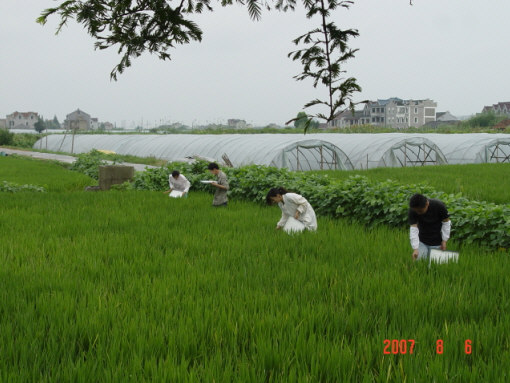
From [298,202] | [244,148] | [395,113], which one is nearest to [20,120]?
[395,113]

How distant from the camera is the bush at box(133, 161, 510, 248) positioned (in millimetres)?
6160

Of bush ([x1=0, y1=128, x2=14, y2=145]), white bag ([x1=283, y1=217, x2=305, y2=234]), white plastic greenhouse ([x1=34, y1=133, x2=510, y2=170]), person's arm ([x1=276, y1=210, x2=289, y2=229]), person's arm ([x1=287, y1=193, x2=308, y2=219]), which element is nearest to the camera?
person's arm ([x1=287, y1=193, x2=308, y2=219])

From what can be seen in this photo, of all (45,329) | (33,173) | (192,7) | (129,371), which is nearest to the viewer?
(129,371)

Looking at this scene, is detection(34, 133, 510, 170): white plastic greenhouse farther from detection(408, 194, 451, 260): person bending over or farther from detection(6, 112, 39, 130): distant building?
detection(6, 112, 39, 130): distant building

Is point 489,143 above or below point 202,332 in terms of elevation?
above

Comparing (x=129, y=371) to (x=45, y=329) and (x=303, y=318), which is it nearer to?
(x=45, y=329)

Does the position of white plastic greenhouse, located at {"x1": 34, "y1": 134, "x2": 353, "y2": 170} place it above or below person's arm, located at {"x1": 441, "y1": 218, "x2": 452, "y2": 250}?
above

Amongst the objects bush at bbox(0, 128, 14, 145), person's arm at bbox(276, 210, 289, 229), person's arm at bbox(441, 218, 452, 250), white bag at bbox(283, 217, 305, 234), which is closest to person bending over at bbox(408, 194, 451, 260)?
person's arm at bbox(441, 218, 452, 250)

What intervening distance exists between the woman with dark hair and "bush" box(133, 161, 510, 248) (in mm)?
1367

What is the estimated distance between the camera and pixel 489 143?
22297 millimetres

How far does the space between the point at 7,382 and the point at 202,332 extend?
1148 mm

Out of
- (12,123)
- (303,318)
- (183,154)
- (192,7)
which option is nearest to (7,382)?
(303,318)
